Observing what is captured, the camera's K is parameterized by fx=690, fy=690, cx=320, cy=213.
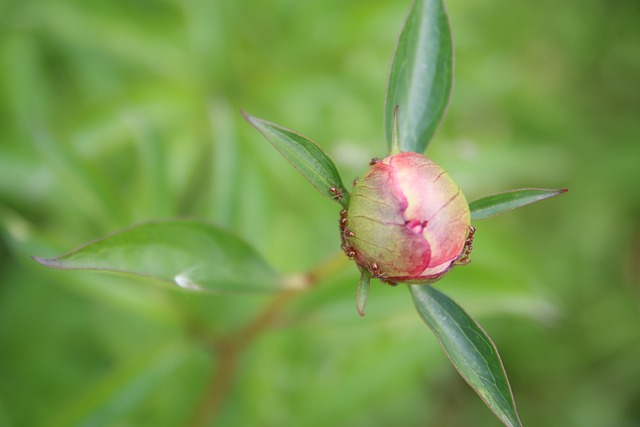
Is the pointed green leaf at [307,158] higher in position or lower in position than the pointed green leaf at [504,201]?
higher

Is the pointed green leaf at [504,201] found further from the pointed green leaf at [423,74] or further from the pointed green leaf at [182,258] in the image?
the pointed green leaf at [182,258]

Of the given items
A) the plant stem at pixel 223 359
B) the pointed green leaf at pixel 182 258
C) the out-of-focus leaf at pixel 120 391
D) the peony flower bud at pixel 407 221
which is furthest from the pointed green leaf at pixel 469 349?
the out-of-focus leaf at pixel 120 391

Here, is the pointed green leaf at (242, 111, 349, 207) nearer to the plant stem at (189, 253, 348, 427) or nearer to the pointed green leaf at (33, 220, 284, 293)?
the pointed green leaf at (33, 220, 284, 293)

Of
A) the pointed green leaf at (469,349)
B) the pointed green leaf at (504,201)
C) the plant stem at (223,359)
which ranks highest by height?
the pointed green leaf at (504,201)

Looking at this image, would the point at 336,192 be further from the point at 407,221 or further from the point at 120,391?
the point at 120,391

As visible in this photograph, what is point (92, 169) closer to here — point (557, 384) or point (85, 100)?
point (85, 100)

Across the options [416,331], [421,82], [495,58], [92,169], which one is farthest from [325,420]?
[495,58]
